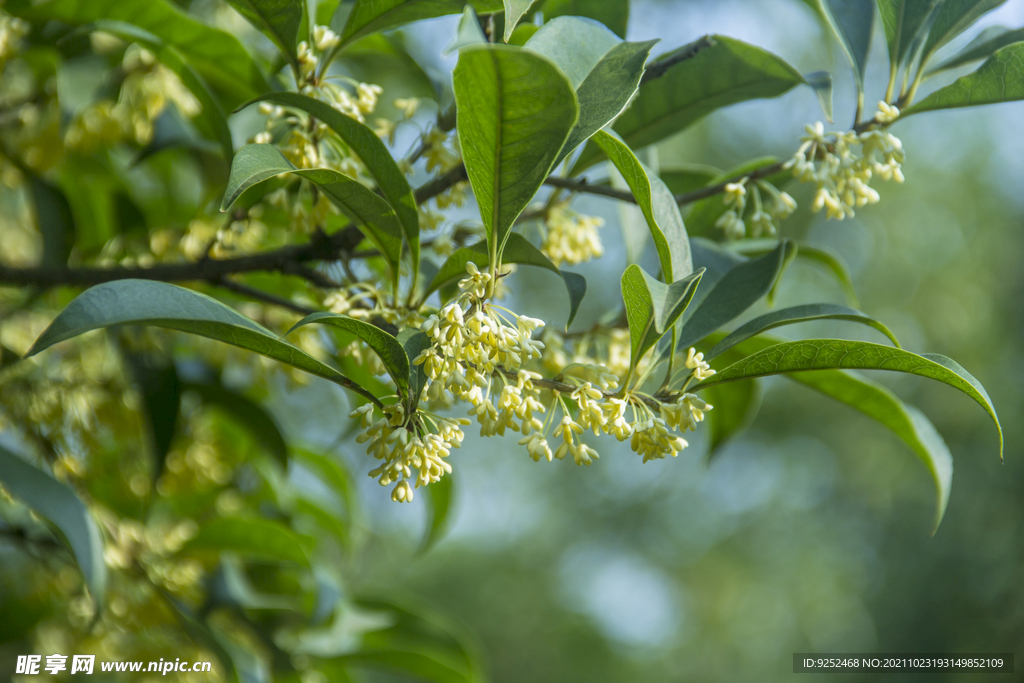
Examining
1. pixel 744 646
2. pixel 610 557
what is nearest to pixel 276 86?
pixel 744 646

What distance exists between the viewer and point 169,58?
1.04 m

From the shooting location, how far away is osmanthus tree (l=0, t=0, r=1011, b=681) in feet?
2.09

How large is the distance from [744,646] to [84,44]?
11467 millimetres

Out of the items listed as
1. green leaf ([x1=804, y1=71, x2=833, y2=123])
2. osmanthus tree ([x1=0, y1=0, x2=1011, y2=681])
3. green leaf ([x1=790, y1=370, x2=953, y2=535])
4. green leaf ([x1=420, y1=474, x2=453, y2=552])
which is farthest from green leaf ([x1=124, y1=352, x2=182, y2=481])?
green leaf ([x1=804, y1=71, x2=833, y2=123])

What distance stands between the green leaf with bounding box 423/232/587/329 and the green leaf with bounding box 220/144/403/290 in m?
0.07

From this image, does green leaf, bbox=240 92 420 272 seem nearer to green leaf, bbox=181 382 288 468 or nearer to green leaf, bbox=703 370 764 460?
green leaf, bbox=703 370 764 460

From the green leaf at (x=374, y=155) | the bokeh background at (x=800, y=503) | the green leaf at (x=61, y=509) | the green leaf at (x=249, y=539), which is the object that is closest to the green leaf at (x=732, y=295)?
the green leaf at (x=374, y=155)

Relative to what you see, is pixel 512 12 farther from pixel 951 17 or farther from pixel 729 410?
pixel 729 410

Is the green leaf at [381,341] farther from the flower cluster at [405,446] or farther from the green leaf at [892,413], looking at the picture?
the green leaf at [892,413]

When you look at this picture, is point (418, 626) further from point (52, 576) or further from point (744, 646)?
point (744, 646)

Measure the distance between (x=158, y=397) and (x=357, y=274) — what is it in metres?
0.51

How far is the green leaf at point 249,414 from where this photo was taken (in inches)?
55.9

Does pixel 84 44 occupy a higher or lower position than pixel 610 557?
lower

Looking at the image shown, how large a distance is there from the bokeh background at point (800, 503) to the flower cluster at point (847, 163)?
607cm
